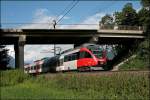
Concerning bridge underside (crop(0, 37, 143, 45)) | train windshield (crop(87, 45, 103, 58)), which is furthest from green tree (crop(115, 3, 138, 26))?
train windshield (crop(87, 45, 103, 58))

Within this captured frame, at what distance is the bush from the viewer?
2979 centimetres

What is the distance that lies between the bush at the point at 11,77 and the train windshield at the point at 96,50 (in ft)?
55.0

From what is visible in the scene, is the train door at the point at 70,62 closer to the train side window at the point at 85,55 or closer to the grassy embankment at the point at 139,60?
the train side window at the point at 85,55

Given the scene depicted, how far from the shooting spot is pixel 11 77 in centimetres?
3166

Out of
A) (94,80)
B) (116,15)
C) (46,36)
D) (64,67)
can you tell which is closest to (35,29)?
(46,36)

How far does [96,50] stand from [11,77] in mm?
20538

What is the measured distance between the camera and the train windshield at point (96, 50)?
50219mm

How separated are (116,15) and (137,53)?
2937 cm

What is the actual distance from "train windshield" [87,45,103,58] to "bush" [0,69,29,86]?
16.7m

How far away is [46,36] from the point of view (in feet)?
233

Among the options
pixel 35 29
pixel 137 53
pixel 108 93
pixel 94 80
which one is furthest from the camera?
pixel 137 53

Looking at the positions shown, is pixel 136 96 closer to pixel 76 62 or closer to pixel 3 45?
pixel 76 62

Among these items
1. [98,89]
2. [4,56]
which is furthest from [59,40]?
[98,89]

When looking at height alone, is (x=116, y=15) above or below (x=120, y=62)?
above
